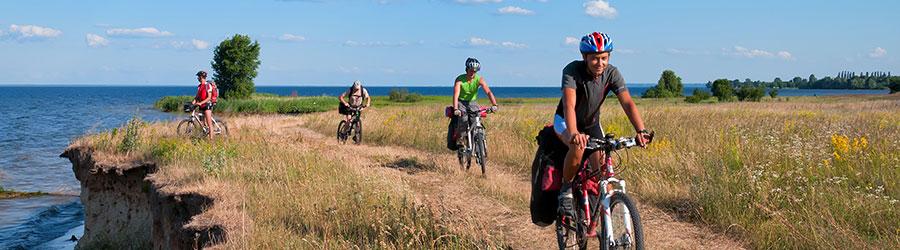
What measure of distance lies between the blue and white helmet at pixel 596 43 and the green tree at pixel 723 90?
5686 cm

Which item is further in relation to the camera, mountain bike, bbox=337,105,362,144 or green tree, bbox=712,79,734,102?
green tree, bbox=712,79,734,102

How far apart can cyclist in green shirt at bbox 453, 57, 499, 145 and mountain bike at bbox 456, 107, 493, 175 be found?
0.07 meters

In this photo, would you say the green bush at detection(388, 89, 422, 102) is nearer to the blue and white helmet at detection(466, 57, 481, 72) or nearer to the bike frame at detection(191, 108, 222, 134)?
the bike frame at detection(191, 108, 222, 134)

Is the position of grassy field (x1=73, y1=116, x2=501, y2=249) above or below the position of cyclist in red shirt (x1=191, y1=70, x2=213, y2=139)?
below

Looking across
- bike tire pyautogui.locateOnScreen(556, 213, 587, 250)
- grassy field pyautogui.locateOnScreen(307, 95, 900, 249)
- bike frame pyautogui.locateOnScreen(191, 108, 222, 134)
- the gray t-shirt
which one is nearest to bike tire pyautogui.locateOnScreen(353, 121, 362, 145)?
bike frame pyautogui.locateOnScreen(191, 108, 222, 134)

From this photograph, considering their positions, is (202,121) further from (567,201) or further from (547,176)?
(567,201)

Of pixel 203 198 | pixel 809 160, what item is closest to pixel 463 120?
pixel 203 198

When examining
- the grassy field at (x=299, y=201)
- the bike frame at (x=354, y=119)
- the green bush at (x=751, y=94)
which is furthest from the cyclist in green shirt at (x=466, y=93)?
the green bush at (x=751, y=94)

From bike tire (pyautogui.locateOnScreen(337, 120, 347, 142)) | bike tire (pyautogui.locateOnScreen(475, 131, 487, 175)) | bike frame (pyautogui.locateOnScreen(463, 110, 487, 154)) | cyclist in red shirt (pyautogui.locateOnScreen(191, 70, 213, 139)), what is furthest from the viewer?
bike tire (pyautogui.locateOnScreen(337, 120, 347, 142))

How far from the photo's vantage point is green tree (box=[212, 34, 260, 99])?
237 feet

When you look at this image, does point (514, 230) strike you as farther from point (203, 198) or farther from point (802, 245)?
point (203, 198)

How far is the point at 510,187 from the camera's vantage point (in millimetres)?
8180

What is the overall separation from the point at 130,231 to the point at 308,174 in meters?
5.50

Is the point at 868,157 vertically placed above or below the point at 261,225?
above
